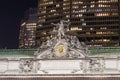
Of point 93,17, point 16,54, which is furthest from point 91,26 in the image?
point 16,54

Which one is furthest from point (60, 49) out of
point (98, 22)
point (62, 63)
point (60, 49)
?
point (98, 22)

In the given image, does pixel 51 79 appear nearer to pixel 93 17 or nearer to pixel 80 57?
pixel 80 57

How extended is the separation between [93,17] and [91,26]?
13.7 feet

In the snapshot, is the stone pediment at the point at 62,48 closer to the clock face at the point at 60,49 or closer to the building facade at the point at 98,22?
the clock face at the point at 60,49

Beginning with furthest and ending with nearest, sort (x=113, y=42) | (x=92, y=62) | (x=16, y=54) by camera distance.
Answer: (x=113, y=42)
(x=16, y=54)
(x=92, y=62)

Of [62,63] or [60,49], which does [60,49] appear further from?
[62,63]

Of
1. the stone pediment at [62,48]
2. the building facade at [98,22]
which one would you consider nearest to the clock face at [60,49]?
the stone pediment at [62,48]

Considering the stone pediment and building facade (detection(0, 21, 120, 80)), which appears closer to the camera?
building facade (detection(0, 21, 120, 80))

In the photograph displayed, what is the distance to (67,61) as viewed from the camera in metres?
55.3

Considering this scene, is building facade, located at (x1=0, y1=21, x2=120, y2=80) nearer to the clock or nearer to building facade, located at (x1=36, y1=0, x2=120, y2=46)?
the clock

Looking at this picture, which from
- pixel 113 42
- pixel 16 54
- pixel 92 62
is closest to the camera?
pixel 92 62

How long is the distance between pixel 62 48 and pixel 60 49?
29 centimetres

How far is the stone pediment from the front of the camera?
5462 cm

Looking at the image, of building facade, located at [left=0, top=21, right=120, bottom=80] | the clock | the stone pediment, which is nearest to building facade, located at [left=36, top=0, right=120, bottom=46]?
building facade, located at [left=0, top=21, right=120, bottom=80]
